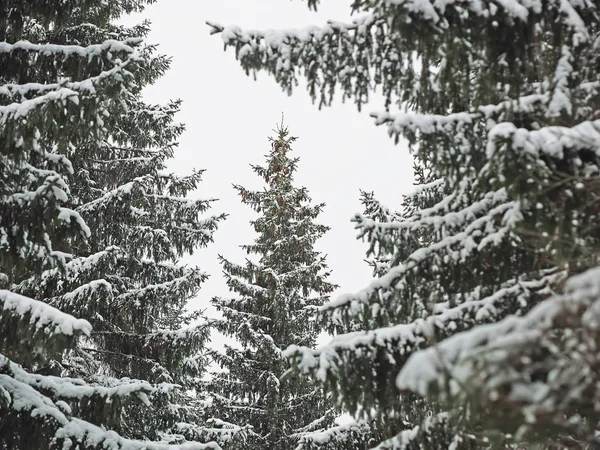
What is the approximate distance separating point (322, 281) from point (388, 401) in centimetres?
987

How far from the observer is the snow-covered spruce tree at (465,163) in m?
3.22

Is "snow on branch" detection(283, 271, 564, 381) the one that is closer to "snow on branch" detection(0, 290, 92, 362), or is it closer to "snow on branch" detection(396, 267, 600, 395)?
"snow on branch" detection(0, 290, 92, 362)

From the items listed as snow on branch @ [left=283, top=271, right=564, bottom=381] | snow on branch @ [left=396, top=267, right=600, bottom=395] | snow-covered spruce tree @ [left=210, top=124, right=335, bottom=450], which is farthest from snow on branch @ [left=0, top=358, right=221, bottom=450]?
snow-covered spruce tree @ [left=210, top=124, right=335, bottom=450]

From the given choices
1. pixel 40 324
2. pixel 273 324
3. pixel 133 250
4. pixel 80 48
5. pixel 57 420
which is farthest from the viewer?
pixel 273 324

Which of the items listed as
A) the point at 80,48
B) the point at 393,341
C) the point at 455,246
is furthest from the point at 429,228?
the point at 80,48

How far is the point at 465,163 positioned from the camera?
12.5 ft

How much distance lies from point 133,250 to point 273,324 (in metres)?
4.25

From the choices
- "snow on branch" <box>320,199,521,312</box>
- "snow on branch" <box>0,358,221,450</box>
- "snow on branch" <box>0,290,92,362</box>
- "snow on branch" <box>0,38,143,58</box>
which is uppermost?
"snow on branch" <box>0,38,143,58</box>

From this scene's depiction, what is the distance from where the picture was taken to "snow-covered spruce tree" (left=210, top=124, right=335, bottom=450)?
40.6ft

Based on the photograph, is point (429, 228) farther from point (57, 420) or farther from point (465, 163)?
point (57, 420)

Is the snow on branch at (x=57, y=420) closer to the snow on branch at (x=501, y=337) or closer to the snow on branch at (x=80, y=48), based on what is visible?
the snow on branch at (x=80, y=48)

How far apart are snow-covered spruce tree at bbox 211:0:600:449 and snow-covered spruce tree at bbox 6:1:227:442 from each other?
4.97m

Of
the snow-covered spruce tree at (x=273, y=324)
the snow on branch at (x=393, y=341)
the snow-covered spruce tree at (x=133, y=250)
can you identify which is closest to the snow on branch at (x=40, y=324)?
the snow on branch at (x=393, y=341)

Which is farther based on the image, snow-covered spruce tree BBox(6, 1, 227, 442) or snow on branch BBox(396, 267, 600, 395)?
snow-covered spruce tree BBox(6, 1, 227, 442)
